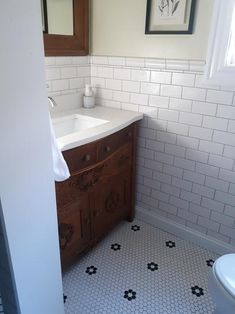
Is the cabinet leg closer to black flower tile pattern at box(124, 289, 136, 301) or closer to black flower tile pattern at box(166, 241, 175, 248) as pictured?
black flower tile pattern at box(166, 241, 175, 248)

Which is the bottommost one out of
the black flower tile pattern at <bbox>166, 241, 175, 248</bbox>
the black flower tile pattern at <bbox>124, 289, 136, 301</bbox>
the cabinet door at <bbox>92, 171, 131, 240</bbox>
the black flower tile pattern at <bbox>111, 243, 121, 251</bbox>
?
the black flower tile pattern at <bbox>124, 289, 136, 301</bbox>

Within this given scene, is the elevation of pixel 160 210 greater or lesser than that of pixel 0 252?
lesser

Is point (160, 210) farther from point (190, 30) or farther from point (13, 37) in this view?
point (13, 37)

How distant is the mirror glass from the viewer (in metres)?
1.50

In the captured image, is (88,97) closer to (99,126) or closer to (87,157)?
(99,126)

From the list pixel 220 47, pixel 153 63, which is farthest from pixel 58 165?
pixel 220 47

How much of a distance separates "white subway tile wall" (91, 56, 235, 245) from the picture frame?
0.17 meters

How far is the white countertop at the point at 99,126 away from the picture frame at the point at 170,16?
1.74 feet

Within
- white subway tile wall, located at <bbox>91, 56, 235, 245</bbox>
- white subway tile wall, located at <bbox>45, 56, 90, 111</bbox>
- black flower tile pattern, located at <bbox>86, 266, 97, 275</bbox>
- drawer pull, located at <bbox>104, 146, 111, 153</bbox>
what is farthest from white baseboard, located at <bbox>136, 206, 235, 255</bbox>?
white subway tile wall, located at <bbox>45, 56, 90, 111</bbox>

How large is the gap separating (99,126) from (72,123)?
0.34 meters

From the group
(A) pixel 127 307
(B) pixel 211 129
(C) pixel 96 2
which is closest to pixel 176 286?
(A) pixel 127 307

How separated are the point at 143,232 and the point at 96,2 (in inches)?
65.5

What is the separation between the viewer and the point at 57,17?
1579mm

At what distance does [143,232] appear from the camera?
77.0 inches
